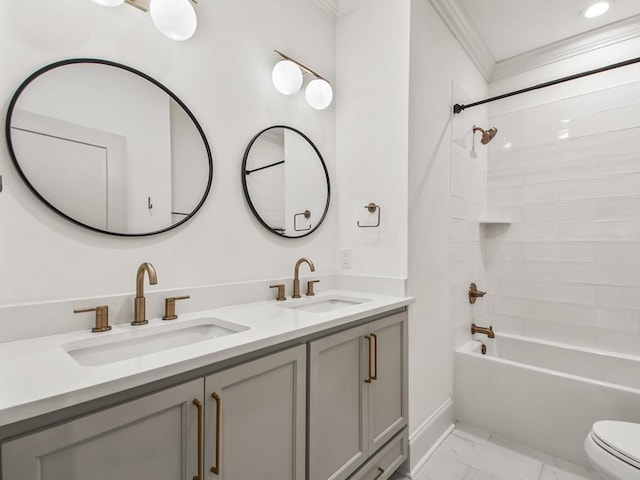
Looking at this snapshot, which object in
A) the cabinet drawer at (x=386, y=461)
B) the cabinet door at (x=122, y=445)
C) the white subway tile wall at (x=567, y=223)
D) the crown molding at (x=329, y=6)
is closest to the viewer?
the cabinet door at (x=122, y=445)

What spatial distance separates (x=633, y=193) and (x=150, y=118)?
9.74 feet

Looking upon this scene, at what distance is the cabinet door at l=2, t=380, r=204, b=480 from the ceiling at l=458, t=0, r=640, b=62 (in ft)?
8.64

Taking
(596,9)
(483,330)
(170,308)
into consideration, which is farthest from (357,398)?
(596,9)

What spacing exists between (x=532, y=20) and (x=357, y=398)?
106 inches

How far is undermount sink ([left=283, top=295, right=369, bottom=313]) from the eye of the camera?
5.51 ft

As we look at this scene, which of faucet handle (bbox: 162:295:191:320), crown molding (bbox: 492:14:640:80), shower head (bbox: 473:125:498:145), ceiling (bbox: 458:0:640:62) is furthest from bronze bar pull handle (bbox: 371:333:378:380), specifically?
crown molding (bbox: 492:14:640:80)

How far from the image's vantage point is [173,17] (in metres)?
1.16

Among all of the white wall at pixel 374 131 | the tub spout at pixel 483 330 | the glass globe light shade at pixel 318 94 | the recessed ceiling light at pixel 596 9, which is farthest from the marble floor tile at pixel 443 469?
the recessed ceiling light at pixel 596 9

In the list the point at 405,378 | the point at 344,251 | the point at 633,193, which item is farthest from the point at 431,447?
the point at 633,193

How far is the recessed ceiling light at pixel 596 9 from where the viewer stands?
2.05m

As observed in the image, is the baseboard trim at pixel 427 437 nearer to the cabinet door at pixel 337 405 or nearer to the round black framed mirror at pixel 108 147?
the cabinet door at pixel 337 405

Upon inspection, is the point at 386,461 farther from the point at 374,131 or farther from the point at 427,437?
the point at 374,131

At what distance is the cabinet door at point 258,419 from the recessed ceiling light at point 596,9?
2.78 metres

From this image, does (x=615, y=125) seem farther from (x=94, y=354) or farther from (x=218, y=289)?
(x=94, y=354)
